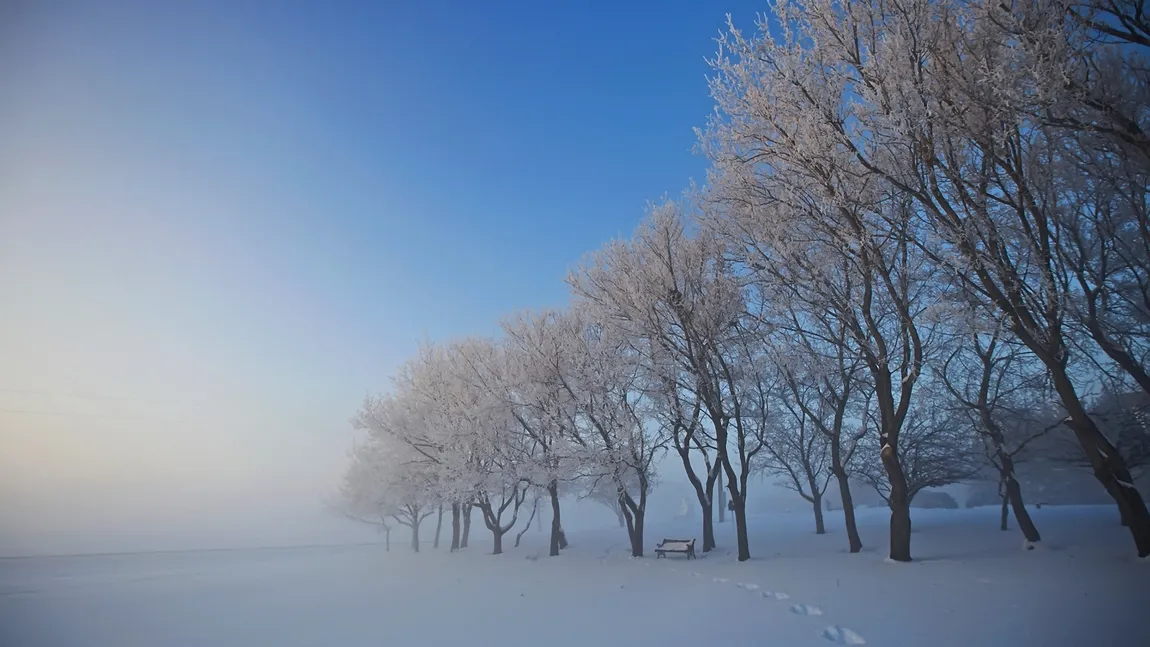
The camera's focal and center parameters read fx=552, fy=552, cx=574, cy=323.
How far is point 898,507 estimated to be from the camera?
12.7 metres

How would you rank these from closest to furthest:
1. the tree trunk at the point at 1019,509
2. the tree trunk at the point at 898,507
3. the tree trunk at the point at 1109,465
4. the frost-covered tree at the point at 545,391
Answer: the tree trunk at the point at 1109,465
the tree trunk at the point at 898,507
the tree trunk at the point at 1019,509
the frost-covered tree at the point at 545,391

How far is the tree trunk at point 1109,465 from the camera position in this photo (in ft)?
32.3

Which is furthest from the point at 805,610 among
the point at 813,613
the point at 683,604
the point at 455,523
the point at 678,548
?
the point at 455,523

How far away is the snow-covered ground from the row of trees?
1741mm

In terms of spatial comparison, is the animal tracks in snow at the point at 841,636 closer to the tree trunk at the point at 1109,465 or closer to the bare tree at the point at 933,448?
the tree trunk at the point at 1109,465

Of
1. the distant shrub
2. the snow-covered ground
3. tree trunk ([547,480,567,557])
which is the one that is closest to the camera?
the snow-covered ground

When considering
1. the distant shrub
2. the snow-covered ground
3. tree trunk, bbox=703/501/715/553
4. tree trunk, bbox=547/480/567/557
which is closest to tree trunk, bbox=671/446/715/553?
tree trunk, bbox=703/501/715/553

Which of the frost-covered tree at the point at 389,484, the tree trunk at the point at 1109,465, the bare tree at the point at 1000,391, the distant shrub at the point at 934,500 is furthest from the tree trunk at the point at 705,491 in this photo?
the distant shrub at the point at 934,500

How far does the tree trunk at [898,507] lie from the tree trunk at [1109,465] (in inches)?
129

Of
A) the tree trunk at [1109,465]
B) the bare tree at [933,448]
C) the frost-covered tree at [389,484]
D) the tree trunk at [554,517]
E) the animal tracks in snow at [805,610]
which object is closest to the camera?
the animal tracks in snow at [805,610]

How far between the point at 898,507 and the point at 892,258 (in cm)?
572

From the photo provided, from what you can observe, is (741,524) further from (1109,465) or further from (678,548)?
(1109,465)

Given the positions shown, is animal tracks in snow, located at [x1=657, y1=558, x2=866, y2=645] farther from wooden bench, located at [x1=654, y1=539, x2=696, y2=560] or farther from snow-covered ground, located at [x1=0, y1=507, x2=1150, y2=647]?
wooden bench, located at [x1=654, y1=539, x2=696, y2=560]

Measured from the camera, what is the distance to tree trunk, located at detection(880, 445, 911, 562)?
1252cm
